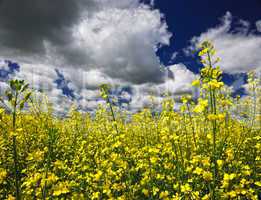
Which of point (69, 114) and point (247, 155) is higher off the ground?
point (69, 114)

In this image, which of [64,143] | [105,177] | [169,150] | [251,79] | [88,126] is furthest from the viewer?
[88,126]

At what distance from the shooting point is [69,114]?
9.51 metres

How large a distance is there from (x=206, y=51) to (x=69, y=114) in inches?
303

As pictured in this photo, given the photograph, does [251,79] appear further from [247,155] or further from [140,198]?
[140,198]

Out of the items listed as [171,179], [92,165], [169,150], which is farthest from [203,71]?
[92,165]

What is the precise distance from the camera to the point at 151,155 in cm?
425

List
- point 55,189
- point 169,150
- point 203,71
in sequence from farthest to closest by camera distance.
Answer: point 169,150, point 55,189, point 203,71

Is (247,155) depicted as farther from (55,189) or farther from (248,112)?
(55,189)

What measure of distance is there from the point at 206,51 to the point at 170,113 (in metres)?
1.62

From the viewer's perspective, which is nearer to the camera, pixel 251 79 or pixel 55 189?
pixel 55 189

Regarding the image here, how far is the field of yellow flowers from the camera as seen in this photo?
105 inches

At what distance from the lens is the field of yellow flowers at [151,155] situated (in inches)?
105

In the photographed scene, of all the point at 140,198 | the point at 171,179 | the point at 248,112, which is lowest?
the point at 140,198

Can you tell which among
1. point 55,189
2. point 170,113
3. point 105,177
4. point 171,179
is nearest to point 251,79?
point 170,113
